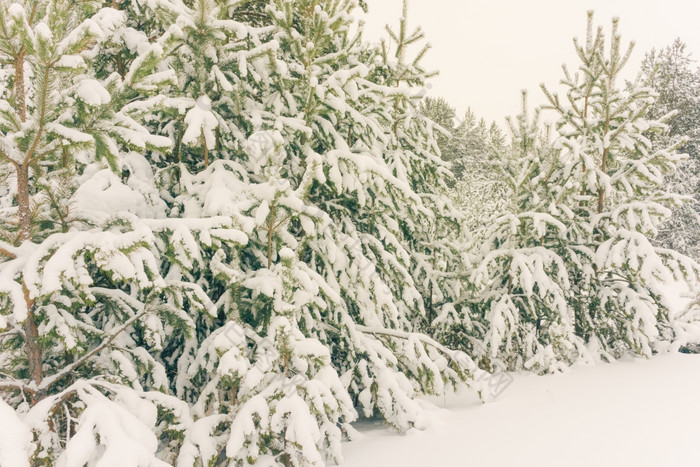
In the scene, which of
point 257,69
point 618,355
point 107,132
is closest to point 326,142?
point 257,69

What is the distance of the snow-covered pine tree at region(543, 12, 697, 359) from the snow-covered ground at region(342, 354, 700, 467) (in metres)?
0.92

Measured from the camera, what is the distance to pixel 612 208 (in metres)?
6.58

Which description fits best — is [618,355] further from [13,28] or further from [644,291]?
[13,28]

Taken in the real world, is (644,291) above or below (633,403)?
above

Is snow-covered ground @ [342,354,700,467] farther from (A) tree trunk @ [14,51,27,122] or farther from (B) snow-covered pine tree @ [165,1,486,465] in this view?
(A) tree trunk @ [14,51,27,122]

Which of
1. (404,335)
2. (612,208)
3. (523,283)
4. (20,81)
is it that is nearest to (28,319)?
(20,81)

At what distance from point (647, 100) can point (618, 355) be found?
3.77 meters

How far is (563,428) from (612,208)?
151 inches

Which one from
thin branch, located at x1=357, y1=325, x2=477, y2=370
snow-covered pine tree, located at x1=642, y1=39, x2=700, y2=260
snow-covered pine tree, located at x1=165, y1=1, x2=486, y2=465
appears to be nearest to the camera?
snow-covered pine tree, located at x1=165, y1=1, x2=486, y2=465

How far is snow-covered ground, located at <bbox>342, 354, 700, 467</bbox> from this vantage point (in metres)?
3.63

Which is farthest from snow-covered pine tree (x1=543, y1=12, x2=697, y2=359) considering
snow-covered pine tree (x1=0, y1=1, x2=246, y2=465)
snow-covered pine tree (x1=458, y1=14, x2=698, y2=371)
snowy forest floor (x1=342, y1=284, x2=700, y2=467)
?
snow-covered pine tree (x1=0, y1=1, x2=246, y2=465)

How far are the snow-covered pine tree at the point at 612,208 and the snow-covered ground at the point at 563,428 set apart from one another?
3.03 feet

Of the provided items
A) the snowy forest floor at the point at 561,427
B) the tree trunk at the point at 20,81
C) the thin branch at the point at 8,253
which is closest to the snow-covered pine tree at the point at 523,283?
the snowy forest floor at the point at 561,427

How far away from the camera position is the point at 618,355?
6.66 meters
